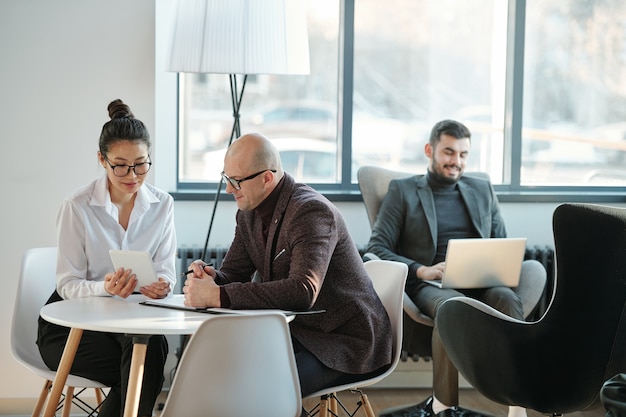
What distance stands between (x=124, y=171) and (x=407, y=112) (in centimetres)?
210

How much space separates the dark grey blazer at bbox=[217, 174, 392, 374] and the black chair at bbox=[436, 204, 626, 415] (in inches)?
14.4

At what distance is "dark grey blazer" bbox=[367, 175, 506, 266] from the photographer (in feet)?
13.2

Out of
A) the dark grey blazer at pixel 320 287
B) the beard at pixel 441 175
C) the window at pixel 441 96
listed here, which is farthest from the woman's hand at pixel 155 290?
the window at pixel 441 96

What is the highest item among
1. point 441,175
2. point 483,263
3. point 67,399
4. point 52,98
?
point 52,98

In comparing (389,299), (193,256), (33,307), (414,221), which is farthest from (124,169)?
(414,221)

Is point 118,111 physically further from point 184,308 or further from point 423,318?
point 423,318

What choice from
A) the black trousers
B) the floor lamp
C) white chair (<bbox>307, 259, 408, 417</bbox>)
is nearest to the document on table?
the black trousers

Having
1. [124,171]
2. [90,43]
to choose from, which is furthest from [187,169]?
[124,171]

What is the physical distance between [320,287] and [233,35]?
129 centimetres

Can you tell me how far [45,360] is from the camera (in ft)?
9.74

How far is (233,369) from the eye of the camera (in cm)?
223

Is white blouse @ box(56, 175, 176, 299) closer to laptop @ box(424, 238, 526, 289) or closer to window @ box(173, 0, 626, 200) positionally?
laptop @ box(424, 238, 526, 289)

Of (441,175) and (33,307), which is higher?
(441,175)

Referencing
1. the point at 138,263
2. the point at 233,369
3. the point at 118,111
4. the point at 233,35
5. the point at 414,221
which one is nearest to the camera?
the point at 233,369
